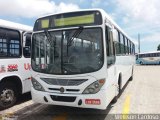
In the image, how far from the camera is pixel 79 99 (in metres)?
6.15

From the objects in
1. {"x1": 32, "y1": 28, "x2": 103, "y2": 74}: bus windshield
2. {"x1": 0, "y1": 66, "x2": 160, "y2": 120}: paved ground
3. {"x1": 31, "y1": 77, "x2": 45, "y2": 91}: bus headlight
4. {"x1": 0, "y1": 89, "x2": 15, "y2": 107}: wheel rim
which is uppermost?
{"x1": 32, "y1": 28, "x2": 103, "y2": 74}: bus windshield

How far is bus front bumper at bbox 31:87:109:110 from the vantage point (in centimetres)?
606

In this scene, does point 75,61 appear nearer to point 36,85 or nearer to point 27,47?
point 36,85

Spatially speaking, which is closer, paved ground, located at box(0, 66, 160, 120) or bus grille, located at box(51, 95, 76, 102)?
bus grille, located at box(51, 95, 76, 102)

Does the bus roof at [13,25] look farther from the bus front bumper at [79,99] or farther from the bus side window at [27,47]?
the bus front bumper at [79,99]

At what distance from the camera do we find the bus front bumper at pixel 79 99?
19.9 feet

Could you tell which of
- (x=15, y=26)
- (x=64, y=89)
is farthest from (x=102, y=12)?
(x=15, y=26)

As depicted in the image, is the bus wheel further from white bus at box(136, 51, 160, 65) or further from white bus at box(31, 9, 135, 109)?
white bus at box(136, 51, 160, 65)

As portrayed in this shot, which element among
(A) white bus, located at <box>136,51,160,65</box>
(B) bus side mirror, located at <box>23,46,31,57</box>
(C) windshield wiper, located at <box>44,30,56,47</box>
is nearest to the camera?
(C) windshield wiper, located at <box>44,30,56,47</box>

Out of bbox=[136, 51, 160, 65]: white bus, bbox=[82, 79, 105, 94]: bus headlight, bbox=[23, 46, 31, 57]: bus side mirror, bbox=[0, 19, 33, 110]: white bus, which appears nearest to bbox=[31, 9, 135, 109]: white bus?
bbox=[82, 79, 105, 94]: bus headlight

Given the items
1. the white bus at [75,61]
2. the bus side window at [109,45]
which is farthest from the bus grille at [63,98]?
the bus side window at [109,45]

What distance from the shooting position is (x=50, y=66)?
667cm

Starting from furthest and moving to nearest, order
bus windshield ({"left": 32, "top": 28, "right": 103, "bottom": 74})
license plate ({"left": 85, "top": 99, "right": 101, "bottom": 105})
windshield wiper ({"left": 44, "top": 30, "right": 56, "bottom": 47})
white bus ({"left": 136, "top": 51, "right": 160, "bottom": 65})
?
1. white bus ({"left": 136, "top": 51, "right": 160, "bottom": 65})
2. windshield wiper ({"left": 44, "top": 30, "right": 56, "bottom": 47})
3. bus windshield ({"left": 32, "top": 28, "right": 103, "bottom": 74})
4. license plate ({"left": 85, "top": 99, "right": 101, "bottom": 105})

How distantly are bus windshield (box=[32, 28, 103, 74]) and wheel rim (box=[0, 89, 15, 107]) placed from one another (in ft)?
5.65
